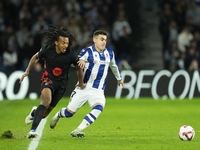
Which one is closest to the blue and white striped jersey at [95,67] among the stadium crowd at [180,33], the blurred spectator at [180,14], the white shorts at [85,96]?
the white shorts at [85,96]

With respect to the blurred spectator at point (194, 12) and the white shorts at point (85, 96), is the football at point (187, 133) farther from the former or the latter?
the blurred spectator at point (194, 12)

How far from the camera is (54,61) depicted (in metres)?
6.54

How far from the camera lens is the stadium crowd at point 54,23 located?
15.4 metres

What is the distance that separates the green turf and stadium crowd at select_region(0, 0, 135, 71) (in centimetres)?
277

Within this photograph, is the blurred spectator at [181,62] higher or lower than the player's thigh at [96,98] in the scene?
lower

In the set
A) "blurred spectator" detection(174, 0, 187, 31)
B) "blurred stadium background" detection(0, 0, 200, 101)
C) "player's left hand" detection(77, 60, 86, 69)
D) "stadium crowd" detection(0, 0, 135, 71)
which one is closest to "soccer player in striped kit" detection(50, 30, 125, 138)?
"player's left hand" detection(77, 60, 86, 69)

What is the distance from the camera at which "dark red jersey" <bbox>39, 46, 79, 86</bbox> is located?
6.54 metres

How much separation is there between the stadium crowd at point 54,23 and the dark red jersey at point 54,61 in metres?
8.29

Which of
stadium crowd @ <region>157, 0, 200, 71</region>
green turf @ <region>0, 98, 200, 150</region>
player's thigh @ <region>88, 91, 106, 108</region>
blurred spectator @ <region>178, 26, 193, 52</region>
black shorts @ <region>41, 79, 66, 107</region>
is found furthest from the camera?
blurred spectator @ <region>178, 26, 193, 52</region>

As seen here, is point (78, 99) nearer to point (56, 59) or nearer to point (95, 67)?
point (95, 67)

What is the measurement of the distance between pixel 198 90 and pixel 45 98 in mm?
8931

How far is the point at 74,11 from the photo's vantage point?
1606cm

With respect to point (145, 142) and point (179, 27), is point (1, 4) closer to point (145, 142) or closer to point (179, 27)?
point (179, 27)

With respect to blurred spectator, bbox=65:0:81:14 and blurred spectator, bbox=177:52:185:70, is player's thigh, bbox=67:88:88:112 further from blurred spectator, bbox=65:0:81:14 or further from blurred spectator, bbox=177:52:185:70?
blurred spectator, bbox=65:0:81:14
